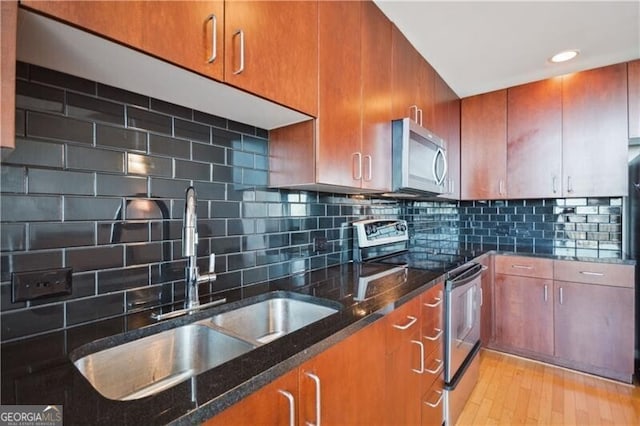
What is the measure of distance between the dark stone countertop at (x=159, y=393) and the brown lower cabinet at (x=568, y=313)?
1.95m

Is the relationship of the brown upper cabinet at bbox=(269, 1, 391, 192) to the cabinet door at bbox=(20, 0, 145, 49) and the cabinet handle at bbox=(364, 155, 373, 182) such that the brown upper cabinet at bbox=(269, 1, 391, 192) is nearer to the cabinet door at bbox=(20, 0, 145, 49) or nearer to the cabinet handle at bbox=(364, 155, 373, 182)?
the cabinet handle at bbox=(364, 155, 373, 182)

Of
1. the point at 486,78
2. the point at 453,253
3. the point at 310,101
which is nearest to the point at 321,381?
the point at 310,101

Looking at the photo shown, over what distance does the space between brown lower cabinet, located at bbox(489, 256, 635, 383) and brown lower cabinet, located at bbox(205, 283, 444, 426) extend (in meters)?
1.33

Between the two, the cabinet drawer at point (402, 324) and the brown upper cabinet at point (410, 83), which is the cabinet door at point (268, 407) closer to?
the cabinet drawer at point (402, 324)

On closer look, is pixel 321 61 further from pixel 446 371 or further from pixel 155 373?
pixel 446 371

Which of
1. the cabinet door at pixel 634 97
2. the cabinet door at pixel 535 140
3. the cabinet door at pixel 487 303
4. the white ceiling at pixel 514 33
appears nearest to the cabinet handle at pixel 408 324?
the cabinet door at pixel 487 303

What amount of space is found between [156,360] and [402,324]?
910 millimetres

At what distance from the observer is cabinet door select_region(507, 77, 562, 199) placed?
2.60 meters

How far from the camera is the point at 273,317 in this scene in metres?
1.31

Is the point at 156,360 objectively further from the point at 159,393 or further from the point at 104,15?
the point at 104,15

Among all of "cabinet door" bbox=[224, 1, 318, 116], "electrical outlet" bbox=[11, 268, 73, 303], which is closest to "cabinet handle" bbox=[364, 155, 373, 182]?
"cabinet door" bbox=[224, 1, 318, 116]

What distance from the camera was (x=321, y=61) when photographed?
129cm

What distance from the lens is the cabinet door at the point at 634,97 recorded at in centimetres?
229

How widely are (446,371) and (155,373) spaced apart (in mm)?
1465
